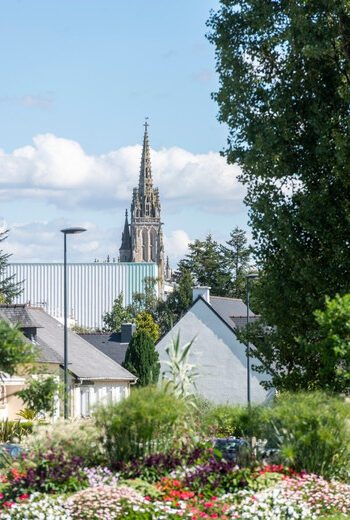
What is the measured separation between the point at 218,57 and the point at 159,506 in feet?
43.1

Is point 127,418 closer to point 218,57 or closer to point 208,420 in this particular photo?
point 208,420

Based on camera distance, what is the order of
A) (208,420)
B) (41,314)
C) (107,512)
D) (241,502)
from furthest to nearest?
(41,314) → (208,420) → (241,502) → (107,512)

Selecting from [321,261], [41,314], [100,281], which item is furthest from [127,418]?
[100,281]

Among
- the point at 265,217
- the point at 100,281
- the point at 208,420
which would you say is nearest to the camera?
the point at 208,420

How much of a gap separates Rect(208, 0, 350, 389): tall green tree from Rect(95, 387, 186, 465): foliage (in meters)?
6.21

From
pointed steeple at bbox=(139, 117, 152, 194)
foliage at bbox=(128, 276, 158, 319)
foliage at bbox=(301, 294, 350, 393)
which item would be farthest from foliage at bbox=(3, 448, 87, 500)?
pointed steeple at bbox=(139, 117, 152, 194)

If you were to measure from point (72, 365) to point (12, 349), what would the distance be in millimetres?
34107

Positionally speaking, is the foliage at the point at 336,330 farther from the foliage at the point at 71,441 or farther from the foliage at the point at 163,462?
the foliage at the point at 71,441

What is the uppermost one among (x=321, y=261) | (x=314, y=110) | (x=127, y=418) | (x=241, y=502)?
(x=314, y=110)

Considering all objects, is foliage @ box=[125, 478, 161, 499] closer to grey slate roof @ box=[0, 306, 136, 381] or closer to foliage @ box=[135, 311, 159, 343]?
grey slate roof @ box=[0, 306, 136, 381]

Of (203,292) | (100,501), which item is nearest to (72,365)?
(203,292)

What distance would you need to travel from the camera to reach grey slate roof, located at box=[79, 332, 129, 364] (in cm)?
6668

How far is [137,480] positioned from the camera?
12945mm

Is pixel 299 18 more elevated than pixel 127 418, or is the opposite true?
pixel 299 18
